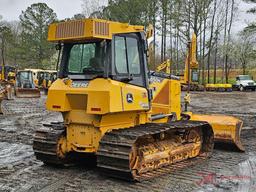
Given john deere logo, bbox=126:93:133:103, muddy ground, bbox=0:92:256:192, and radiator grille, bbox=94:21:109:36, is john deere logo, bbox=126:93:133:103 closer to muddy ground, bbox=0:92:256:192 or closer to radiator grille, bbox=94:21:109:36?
radiator grille, bbox=94:21:109:36

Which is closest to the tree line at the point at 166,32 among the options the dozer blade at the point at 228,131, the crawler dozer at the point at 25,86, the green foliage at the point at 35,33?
the green foliage at the point at 35,33

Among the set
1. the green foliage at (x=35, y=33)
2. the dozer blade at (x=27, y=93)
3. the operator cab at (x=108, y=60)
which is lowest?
the dozer blade at (x=27, y=93)

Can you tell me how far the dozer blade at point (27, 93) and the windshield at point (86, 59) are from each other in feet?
76.6

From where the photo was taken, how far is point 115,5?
144 feet

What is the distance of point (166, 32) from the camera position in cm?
4756

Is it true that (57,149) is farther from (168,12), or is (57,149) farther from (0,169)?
(168,12)

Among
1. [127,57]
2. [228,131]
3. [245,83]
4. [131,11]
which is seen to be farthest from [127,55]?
[245,83]

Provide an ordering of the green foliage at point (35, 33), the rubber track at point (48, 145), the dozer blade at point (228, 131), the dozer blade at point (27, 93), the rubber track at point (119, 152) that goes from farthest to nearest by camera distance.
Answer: the green foliage at point (35, 33) < the dozer blade at point (27, 93) < the dozer blade at point (228, 131) < the rubber track at point (48, 145) < the rubber track at point (119, 152)

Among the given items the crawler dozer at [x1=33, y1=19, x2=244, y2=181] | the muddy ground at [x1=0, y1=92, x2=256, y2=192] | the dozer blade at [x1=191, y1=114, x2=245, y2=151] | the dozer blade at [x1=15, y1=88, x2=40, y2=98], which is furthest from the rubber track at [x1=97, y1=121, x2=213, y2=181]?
the dozer blade at [x1=15, y1=88, x2=40, y2=98]

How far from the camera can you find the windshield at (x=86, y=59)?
7070 mm

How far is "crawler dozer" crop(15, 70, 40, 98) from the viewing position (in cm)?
3036

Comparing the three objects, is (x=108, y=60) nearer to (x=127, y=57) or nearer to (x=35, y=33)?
(x=127, y=57)

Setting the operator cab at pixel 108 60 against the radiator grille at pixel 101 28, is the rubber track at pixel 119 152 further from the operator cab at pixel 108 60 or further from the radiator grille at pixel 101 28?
the radiator grille at pixel 101 28

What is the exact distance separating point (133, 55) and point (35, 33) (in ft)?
157
